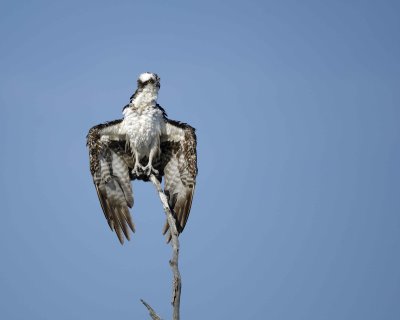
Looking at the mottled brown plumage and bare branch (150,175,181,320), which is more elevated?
the mottled brown plumage

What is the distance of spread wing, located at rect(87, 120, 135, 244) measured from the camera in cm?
1571

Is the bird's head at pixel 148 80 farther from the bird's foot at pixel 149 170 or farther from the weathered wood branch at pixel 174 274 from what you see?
the weathered wood branch at pixel 174 274

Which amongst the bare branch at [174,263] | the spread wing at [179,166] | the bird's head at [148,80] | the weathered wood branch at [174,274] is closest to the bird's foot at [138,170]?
the spread wing at [179,166]

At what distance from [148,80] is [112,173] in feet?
7.44

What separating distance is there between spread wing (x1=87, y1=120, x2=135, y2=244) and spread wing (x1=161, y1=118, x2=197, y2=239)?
0.89 m

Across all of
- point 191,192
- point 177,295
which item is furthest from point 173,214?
point 177,295

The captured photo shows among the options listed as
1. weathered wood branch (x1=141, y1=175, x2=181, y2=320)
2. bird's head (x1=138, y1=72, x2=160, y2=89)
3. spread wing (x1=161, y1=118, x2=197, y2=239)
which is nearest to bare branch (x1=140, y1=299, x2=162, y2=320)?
weathered wood branch (x1=141, y1=175, x2=181, y2=320)

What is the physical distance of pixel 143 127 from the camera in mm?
15609

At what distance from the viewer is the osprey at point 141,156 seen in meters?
15.6

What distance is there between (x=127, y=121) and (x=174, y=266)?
4068 millimetres

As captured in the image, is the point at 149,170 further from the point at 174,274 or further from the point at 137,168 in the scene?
the point at 174,274

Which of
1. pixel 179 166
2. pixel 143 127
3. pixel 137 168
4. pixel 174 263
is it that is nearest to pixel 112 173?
pixel 137 168

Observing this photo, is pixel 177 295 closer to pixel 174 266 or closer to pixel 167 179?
pixel 174 266

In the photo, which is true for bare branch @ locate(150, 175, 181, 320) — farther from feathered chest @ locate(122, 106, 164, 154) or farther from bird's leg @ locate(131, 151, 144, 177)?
feathered chest @ locate(122, 106, 164, 154)
